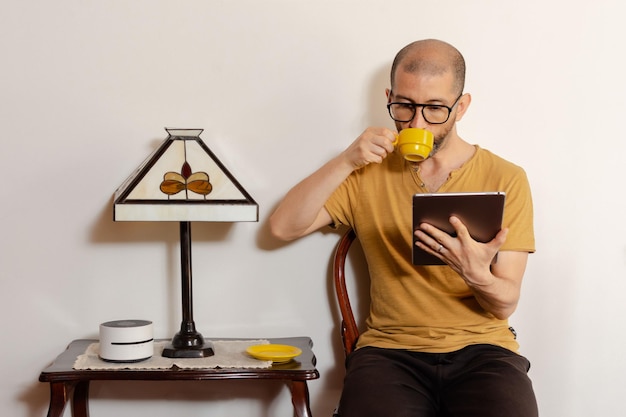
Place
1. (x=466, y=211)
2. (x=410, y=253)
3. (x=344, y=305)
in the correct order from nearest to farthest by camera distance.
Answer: (x=466, y=211), (x=410, y=253), (x=344, y=305)

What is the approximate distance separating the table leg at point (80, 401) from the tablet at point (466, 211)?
1116mm

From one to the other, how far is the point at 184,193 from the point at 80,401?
2.43ft

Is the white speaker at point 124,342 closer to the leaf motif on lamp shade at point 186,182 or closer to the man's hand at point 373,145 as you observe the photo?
the leaf motif on lamp shade at point 186,182

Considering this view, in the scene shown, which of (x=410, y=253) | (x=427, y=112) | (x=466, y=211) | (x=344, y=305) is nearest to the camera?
(x=466, y=211)

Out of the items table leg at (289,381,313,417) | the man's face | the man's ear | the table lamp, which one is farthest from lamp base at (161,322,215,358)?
the man's ear

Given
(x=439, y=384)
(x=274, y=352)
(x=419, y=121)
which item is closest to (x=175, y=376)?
(x=274, y=352)

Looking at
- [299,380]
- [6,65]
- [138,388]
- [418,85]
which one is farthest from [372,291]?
[6,65]

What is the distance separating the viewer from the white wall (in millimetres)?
2264

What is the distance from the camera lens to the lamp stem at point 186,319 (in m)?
2.07

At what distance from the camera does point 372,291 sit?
218 centimetres

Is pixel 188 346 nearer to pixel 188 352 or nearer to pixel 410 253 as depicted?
pixel 188 352

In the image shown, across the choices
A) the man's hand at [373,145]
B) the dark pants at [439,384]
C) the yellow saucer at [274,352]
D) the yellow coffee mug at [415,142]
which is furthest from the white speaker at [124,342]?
the yellow coffee mug at [415,142]

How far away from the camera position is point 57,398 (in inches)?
76.6

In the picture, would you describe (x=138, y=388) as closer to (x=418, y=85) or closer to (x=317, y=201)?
(x=317, y=201)
